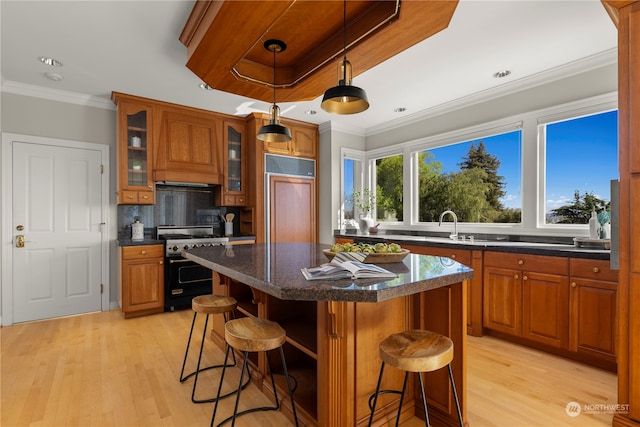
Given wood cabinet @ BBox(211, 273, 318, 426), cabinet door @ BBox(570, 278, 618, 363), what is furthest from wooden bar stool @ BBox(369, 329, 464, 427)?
cabinet door @ BBox(570, 278, 618, 363)

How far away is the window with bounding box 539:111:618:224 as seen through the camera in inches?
117

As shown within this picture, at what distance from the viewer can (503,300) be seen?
9.79 ft

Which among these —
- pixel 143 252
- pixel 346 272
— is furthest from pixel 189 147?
pixel 346 272

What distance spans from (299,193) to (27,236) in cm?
331

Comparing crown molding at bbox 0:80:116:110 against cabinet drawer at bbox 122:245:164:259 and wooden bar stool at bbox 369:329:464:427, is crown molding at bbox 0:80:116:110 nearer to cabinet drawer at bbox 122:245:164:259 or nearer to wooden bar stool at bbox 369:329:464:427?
cabinet drawer at bbox 122:245:164:259

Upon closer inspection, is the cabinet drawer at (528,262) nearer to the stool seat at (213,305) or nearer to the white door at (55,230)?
the stool seat at (213,305)

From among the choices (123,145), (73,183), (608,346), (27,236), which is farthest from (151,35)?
(608,346)

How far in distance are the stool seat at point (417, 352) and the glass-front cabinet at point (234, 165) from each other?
11.9 ft

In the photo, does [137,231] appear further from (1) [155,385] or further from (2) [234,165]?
(1) [155,385]

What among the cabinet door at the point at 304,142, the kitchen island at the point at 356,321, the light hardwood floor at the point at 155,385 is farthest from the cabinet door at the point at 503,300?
the cabinet door at the point at 304,142

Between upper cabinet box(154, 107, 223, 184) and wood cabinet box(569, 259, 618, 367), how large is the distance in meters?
4.07

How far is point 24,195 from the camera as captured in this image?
3621 mm

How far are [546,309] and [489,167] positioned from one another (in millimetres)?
1829

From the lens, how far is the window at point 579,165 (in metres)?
2.96
